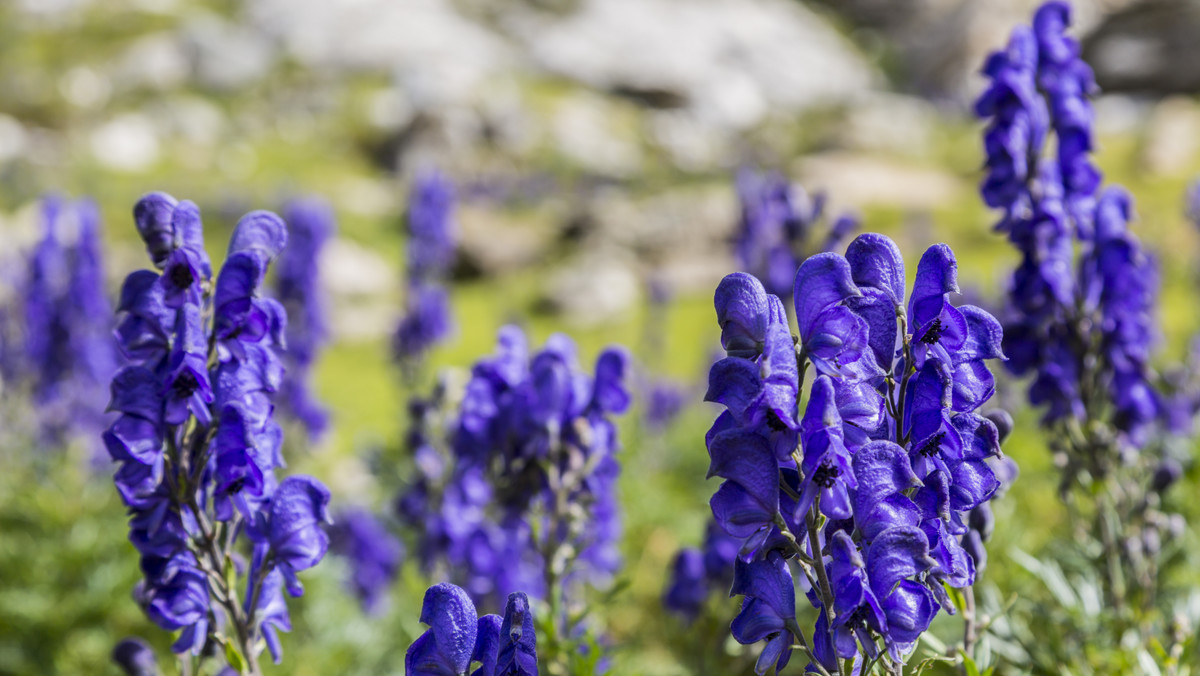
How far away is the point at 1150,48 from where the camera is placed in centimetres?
3894

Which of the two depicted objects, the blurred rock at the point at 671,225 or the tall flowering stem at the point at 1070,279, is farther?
the blurred rock at the point at 671,225

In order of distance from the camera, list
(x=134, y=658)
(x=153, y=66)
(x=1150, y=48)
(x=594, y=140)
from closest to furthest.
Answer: (x=134, y=658), (x=1150, y=48), (x=594, y=140), (x=153, y=66)

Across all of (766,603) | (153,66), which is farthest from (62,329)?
(153,66)

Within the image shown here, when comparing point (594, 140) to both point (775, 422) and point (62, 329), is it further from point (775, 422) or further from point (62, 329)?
point (775, 422)

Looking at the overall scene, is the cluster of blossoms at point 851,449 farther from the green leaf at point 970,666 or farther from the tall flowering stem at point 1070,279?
the tall flowering stem at point 1070,279

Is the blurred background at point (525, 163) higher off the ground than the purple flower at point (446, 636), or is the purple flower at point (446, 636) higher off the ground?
the blurred background at point (525, 163)

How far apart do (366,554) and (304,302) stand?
6.44 feet

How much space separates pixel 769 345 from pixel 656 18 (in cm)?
6937

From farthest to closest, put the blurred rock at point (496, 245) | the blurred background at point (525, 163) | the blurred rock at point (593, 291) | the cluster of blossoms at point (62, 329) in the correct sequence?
the blurred rock at point (496, 245)
the blurred rock at point (593, 291)
the cluster of blossoms at point (62, 329)
the blurred background at point (525, 163)

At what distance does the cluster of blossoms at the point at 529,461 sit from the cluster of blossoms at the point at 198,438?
1.05 meters

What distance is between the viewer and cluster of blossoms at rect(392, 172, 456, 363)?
21.5 ft

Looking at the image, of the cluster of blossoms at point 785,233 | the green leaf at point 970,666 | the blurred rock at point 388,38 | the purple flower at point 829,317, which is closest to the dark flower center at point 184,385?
the purple flower at point 829,317

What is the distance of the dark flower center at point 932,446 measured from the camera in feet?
5.52

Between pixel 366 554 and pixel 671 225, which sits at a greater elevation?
pixel 671 225
